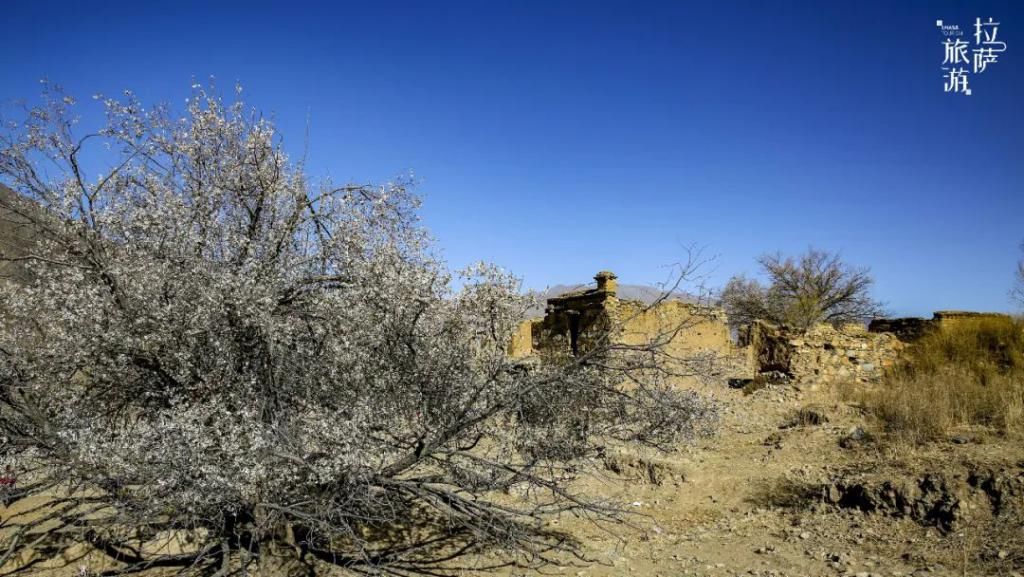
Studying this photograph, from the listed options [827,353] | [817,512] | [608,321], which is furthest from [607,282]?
[827,353]

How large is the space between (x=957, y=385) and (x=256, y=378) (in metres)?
11.7

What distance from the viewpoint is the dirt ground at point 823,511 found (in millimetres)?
5273

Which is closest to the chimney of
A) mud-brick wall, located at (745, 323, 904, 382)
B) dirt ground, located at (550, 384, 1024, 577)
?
dirt ground, located at (550, 384, 1024, 577)

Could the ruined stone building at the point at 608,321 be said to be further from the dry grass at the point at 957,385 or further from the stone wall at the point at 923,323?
the stone wall at the point at 923,323

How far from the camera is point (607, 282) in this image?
12398 mm

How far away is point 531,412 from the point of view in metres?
5.13

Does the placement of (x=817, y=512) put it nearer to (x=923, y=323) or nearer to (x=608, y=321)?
(x=608, y=321)

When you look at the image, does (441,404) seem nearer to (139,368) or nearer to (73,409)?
(139,368)

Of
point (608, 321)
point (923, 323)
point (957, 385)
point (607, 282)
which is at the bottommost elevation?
point (957, 385)

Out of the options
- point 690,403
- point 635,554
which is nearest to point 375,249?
point 690,403

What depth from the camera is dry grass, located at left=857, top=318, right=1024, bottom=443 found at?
337 inches

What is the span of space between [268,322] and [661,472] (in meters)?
6.08

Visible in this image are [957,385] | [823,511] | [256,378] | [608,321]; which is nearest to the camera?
[256,378]

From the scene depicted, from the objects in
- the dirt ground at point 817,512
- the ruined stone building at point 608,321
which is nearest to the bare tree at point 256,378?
the dirt ground at point 817,512
